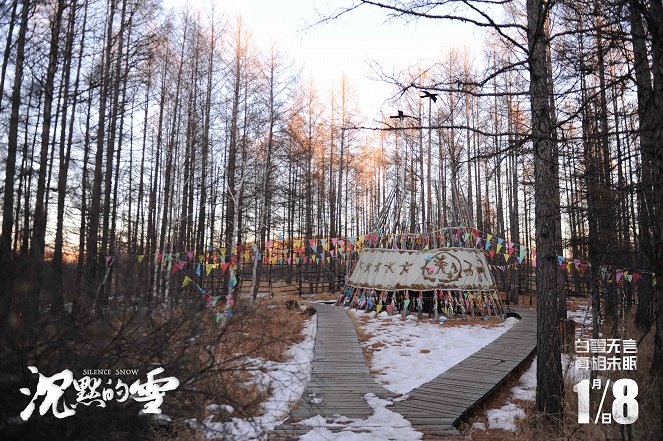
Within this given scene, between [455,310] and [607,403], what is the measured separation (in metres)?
8.40

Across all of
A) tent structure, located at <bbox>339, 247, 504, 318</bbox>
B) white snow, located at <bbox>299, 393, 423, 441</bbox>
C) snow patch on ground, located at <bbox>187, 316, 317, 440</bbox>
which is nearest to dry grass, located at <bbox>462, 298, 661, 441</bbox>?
white snow, located at <bbox>299, 393, 423, 441</bbox>

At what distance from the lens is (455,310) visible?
45.1ft

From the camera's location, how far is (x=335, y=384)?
21.0 feet

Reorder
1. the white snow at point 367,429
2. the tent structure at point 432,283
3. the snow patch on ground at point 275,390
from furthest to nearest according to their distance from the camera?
1. the tent structure at point 432,283
2. the white snow at point 367,429
3. the snow patch on ground at point 275,390

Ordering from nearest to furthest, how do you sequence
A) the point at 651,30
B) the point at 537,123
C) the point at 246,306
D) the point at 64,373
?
1. the point at 64,373
2. the point at 246,306
3. the point at 651,30
4. the point at 537,123

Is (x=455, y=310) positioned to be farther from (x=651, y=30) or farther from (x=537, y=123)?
(x=651, y=30)

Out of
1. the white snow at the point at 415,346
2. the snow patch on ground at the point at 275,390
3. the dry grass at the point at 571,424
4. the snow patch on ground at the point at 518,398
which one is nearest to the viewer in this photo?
the snow patch on ground at the point at 275,390

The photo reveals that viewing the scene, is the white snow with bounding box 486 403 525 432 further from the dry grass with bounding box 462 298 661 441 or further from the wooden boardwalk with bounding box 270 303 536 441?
the wooden boardwalk with bounding box 270 303 536 441

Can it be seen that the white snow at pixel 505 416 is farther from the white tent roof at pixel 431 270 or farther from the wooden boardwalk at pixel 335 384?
the white tent roof at pixel 431 270

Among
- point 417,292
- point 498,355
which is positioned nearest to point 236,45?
point 417,292

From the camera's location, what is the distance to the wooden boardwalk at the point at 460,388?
16.4ft

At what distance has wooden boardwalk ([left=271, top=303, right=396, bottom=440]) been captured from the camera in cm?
493

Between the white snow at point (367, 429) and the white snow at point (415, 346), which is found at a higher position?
the white snow at point (367, 429)

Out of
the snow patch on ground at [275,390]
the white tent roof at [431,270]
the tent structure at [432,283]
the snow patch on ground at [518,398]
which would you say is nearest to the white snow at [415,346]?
the tent structure at [432,283]
